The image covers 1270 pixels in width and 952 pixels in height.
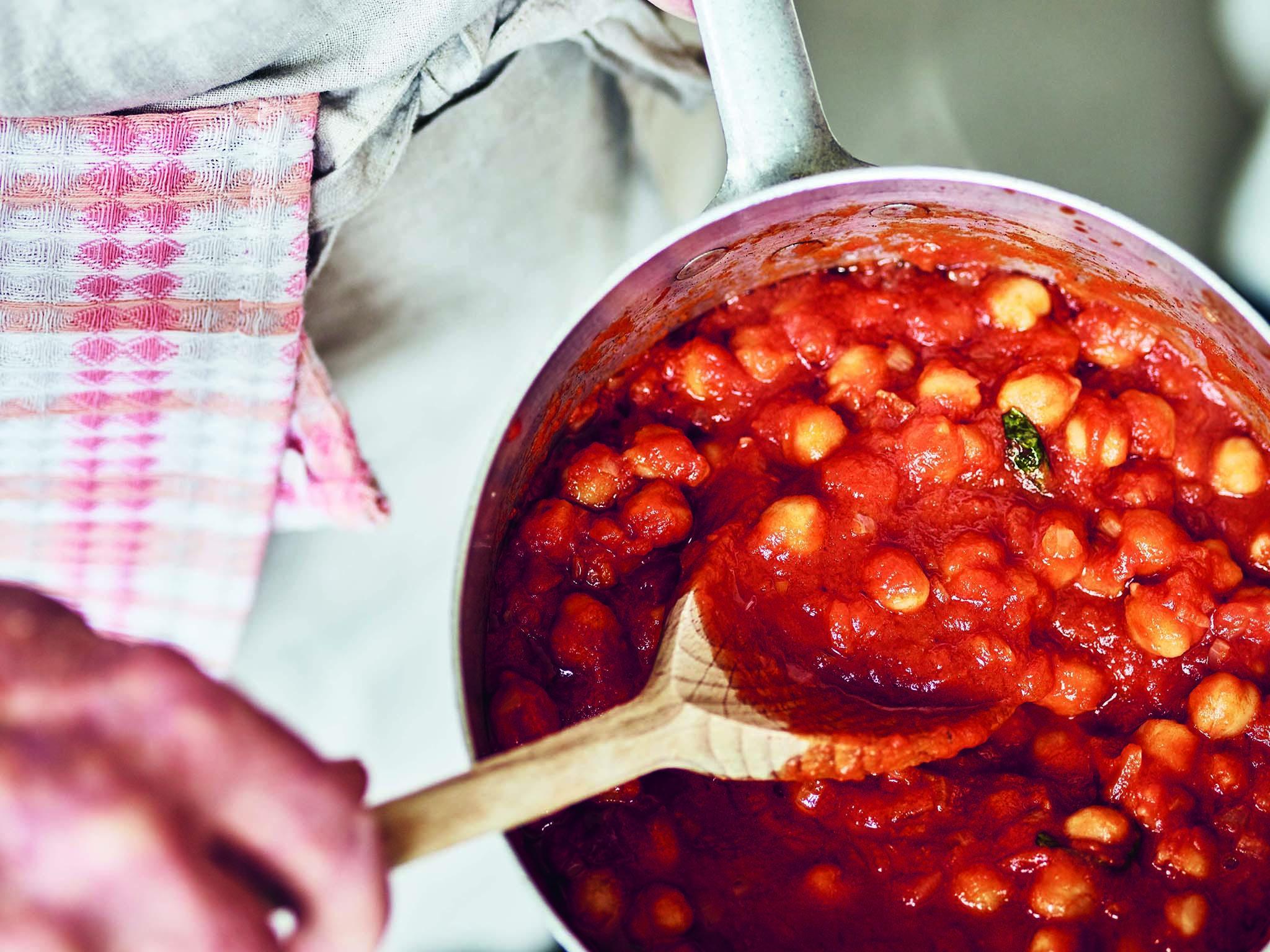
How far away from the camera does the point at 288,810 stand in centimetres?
54

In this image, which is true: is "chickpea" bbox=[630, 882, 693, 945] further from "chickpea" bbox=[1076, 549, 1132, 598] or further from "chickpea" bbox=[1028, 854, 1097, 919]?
"chickpea" bbox=[1076, 549, 1132, 598]

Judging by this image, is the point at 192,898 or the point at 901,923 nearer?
the point at 192,898

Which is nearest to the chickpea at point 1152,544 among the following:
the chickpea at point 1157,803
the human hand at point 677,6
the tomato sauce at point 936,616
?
the tomato sauce at point 936,616

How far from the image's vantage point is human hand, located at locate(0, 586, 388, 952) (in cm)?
49

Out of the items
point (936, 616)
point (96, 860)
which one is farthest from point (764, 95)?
point (96, 860)

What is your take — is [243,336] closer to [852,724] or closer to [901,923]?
[852,724]

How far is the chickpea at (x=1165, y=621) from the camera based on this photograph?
3.67ft

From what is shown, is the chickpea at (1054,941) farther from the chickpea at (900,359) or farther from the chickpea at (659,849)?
the chickpea at (900,359)

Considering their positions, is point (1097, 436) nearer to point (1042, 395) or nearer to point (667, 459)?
point (1042, 395)

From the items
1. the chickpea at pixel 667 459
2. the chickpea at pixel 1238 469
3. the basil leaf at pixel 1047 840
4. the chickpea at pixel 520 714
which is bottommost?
the chickpea at pixel 520 714

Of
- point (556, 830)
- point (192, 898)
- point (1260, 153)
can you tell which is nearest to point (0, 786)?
point (192, 898)

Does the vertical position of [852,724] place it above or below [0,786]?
below

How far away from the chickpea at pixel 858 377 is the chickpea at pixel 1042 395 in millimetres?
138

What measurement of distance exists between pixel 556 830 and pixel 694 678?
0.27 m
